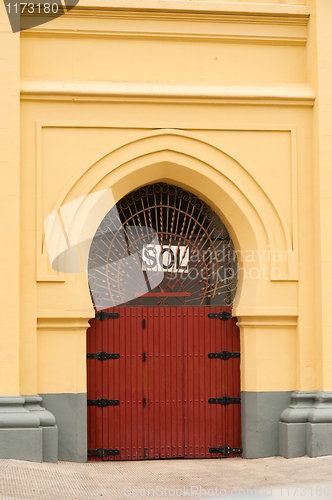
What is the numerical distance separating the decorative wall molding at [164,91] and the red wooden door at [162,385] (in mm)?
2650

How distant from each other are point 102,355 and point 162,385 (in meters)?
0.85

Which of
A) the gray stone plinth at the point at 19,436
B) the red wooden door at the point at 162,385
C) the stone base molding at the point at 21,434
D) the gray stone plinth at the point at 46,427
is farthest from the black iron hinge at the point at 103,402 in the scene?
the gray stone plinth at the point at 19,436

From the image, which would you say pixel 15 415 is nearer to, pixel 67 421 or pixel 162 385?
pixel 67 421

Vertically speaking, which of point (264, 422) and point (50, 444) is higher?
point (264, 422)

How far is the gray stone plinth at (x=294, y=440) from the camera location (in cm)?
670

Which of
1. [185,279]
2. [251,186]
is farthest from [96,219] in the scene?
[251,186]

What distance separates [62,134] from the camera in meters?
6.85

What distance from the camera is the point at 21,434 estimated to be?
244 inches

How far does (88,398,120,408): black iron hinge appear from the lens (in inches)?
276

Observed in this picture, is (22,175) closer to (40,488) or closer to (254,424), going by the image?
(40,488)

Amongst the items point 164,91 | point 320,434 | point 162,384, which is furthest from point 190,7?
point 320,434

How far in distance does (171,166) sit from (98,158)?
0.92 metres

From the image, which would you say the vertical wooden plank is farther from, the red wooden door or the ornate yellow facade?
the ornate yellow facade

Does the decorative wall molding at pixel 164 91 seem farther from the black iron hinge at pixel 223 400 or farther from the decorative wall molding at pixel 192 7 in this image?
the black iron hinge at pixel 223 400
